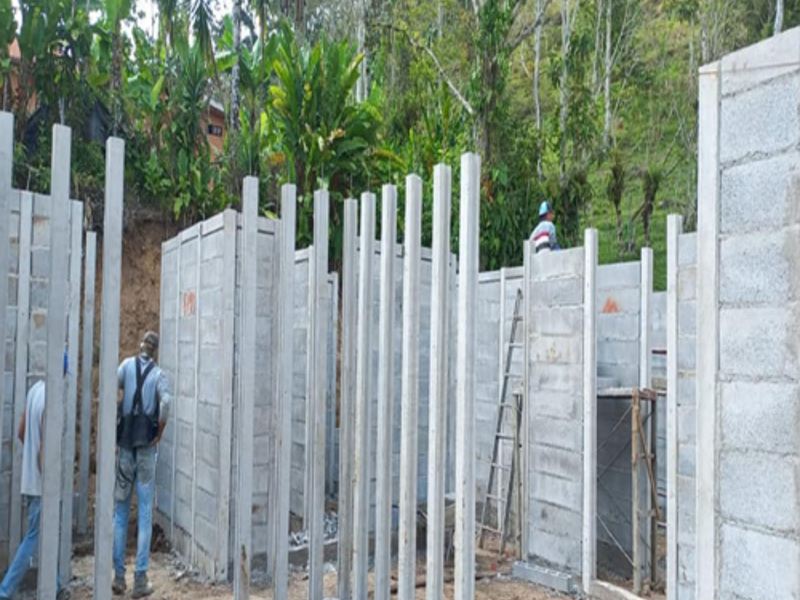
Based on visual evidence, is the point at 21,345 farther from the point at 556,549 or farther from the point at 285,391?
the point at 556,549

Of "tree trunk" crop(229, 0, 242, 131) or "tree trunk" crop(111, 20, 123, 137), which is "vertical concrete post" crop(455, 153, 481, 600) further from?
"tree trunk" crop(229, 0, 242, 131)

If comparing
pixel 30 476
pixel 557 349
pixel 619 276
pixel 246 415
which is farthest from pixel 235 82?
pixel 246 415

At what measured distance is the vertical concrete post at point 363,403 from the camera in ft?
14.1

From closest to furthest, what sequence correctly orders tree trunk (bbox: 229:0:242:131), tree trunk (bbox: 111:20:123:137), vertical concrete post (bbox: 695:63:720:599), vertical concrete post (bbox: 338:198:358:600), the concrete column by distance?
1. vertical concrete post (bbox: 695:63:720:599)
2. vertical concrete post (bbox: 338:198:358:600)
3. the concrete column
4. tree trunk (bbox: 111:20:123:137)
5. tree trunk (bbox: 229:0:242:131)

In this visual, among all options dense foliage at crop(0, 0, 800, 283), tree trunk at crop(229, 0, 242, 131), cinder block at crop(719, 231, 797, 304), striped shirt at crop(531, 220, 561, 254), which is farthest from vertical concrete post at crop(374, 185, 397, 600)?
tree trunk at crop(229, 0, 242, 131)

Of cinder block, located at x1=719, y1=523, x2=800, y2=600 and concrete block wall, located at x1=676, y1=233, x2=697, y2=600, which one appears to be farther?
concrete block wall, located at x1=676, y1=233, x2=697, y2=600

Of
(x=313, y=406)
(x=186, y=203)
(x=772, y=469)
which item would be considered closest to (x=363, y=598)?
(x=313, y=406)

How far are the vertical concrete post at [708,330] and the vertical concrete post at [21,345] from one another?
451 centimetres

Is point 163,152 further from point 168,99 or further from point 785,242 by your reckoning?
point 785,242

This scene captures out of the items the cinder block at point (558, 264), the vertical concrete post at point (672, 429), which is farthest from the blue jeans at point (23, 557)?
the cinder block at point (558, 264)

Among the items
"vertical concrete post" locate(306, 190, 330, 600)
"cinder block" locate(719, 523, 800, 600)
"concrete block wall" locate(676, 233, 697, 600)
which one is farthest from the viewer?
"concrete block wall" locate(676, 233, 697, 600)

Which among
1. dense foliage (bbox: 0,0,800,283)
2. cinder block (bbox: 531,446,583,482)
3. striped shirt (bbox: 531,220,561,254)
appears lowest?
cinder block (bbox: 531,446,583,482)

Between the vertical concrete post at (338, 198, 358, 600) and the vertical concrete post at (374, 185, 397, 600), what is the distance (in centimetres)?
38

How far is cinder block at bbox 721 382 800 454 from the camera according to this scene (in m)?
1.98
